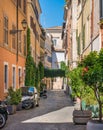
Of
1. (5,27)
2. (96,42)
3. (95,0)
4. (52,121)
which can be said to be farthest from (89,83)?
(5,27)

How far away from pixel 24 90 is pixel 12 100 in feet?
17.1

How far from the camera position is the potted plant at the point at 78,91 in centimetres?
1678

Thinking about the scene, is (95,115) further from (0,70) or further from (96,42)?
(0,70)

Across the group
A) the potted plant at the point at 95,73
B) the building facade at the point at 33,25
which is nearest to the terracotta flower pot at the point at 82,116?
the potted plant at the point at 95,73

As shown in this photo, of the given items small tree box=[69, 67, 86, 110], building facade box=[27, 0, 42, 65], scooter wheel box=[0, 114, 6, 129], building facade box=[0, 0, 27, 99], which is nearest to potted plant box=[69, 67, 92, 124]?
small tree box=[69, 67, 86, 110]

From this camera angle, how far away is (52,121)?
19.1 m

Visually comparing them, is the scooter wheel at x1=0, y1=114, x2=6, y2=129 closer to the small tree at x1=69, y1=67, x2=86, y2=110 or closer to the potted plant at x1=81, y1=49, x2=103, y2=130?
the small tree at x1=69, y1=67, x2=86, y2=110

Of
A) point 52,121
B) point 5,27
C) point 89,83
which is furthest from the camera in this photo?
point 5,27

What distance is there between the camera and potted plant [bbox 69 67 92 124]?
16781 millimetres

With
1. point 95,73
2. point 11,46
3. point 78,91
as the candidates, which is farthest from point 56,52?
point 95,73

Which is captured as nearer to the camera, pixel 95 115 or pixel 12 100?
pixel 95 115

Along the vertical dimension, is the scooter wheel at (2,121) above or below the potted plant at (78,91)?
below

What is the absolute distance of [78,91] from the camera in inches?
707

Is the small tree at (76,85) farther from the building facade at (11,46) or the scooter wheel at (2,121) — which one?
the building facade at (11,46)
